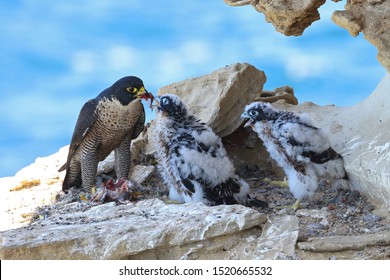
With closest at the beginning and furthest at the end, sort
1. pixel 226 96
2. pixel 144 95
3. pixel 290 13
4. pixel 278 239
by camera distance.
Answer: pixel 278 239 < pixel 290 13 < pixel 144 95 < pixel 226 96

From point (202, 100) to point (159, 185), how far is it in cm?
127

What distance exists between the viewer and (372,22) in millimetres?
4555

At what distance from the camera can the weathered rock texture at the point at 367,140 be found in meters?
5.39

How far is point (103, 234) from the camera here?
171 inches

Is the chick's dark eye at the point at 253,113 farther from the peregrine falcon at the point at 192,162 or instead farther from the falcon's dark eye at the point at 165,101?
the falcon's dark eye at the point at 165,101

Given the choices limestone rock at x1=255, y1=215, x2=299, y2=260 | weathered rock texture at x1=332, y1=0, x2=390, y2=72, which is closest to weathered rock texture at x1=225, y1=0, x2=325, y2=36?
weathered rock texture at x1=332, y1=0, x2=390, y2=72

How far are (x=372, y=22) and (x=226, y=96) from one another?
95.6 inches

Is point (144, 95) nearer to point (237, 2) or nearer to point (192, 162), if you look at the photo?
point (192, 162)

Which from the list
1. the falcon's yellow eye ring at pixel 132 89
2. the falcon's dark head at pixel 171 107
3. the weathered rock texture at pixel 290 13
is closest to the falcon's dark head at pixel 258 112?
the falcon's dark head at pixel 171 107

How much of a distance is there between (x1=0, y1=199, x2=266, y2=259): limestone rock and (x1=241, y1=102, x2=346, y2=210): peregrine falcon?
1.15m

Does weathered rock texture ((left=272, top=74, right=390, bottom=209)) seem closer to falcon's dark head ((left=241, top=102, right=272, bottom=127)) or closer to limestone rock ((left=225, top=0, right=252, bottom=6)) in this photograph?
falcon's dark head ((left=241, top=102, right=272, bottom=127))

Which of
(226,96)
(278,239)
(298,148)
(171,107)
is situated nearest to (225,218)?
(278,239)
